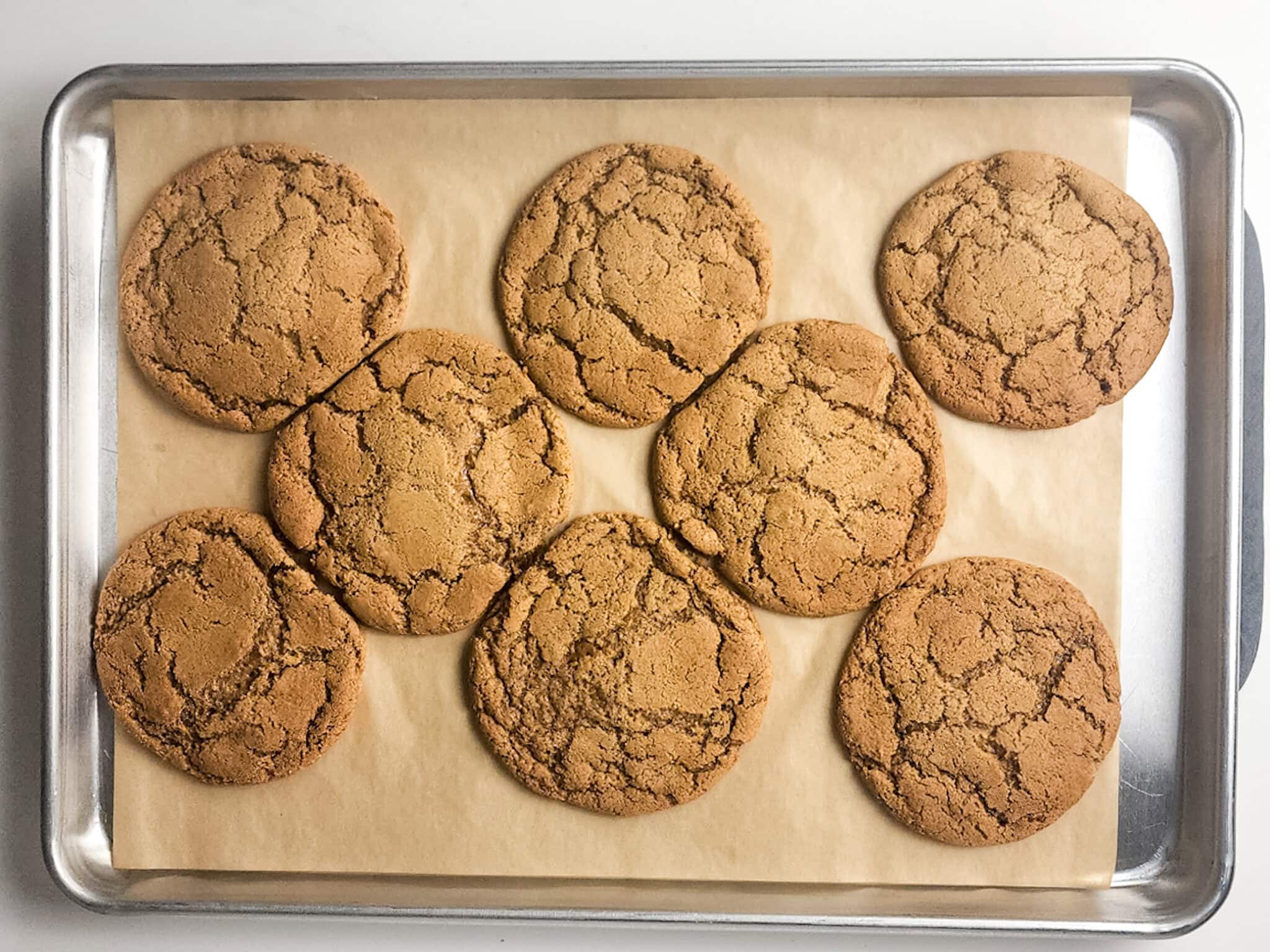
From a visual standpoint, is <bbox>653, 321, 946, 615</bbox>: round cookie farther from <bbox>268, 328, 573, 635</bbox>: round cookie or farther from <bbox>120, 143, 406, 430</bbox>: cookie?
<bbox>120, 143, 406, 430</bbox>: cookie

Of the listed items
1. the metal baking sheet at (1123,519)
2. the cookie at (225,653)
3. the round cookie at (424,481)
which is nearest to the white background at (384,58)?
the metal baking sheet at (1123,519)

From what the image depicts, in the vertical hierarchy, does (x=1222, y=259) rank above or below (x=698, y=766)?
above

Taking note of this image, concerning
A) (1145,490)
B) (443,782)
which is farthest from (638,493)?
(1145,490)

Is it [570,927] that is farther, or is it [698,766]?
[570,927]

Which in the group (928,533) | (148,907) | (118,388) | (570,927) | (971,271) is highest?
(971,271)

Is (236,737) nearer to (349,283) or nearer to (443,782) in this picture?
(443,782)
